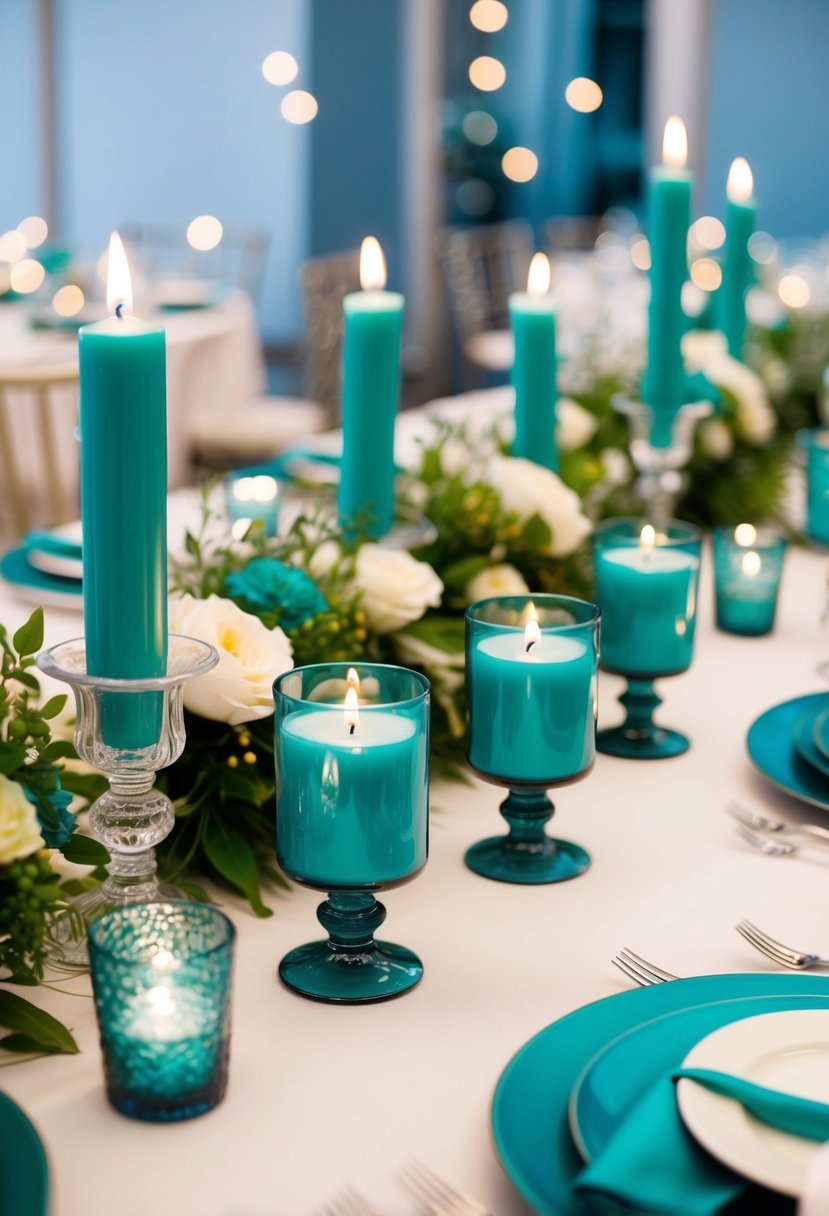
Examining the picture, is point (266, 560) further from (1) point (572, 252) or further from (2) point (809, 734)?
(1) point (572, 252)

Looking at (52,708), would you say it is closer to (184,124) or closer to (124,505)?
(124,505)

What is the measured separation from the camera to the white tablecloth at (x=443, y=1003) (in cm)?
62

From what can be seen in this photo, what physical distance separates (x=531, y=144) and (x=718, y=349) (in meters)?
4.37

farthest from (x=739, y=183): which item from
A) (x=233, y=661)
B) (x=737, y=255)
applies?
(x=233, y=661)

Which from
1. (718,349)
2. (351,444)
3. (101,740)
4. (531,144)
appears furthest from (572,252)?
(101,740)

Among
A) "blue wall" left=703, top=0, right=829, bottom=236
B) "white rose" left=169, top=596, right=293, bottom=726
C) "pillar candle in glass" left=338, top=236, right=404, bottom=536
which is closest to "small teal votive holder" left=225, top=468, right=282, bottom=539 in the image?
"pillar candle in glass" left=338, top=236, right=404, bottom=536

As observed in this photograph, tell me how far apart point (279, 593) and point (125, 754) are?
27 cm

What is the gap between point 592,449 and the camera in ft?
5.70

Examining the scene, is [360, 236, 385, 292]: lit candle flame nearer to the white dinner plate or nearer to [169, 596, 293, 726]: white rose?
[169, 596, 293, 726]: white rose

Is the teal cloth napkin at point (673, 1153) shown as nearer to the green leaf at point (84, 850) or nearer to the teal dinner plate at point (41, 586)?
the green leaf at point (84, 850)

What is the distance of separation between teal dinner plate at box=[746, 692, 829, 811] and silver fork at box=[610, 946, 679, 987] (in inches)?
9.8

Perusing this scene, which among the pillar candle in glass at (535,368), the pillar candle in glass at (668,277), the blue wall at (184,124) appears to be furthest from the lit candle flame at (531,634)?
the blue wall at (184,124)

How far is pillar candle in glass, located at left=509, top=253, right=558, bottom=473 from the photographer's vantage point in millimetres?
1313

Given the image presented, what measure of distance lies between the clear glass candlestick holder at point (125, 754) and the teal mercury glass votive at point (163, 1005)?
11cm
